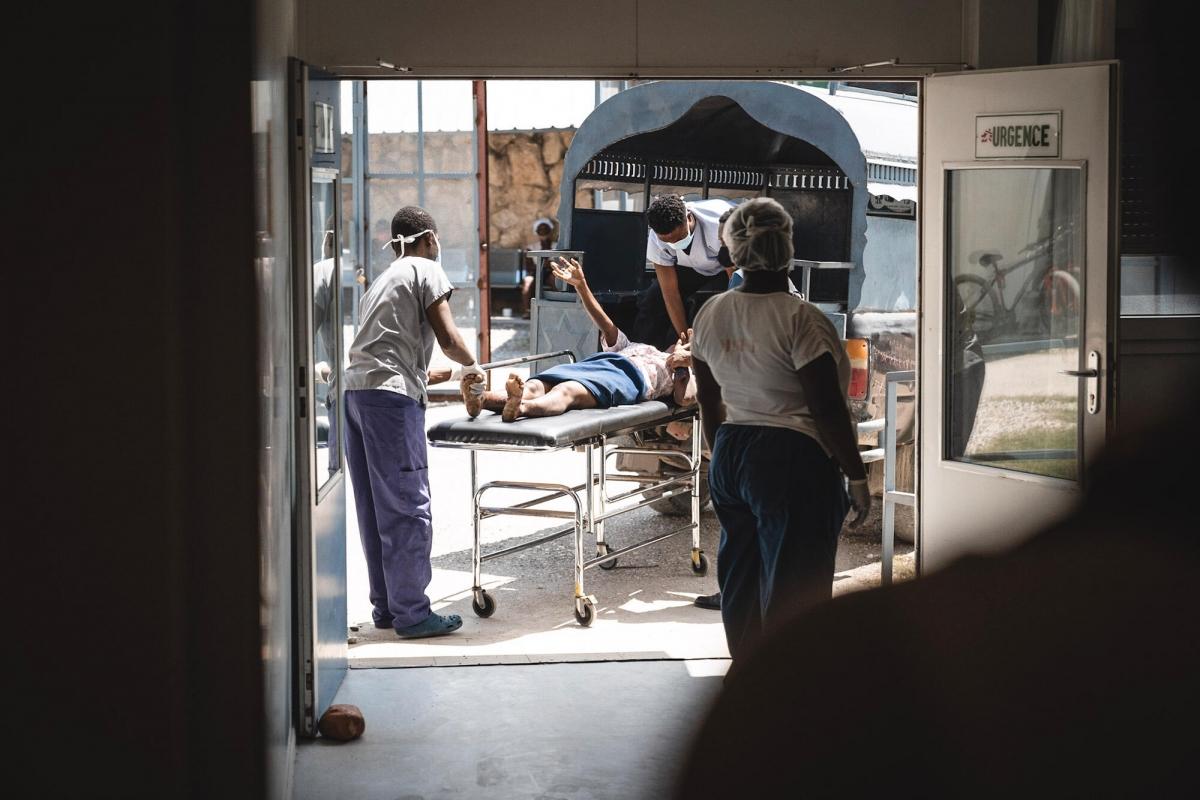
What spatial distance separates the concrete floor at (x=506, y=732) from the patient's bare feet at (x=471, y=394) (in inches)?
48.5

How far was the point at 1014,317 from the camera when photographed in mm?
5133

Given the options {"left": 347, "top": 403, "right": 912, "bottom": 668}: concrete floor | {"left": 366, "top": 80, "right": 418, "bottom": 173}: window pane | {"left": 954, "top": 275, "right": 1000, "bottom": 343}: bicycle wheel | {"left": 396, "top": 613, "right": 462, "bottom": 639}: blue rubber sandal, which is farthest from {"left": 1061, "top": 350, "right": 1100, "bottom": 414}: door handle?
{"left": 366, "top": 80, "right": 418, "bottom": 173}: window pane

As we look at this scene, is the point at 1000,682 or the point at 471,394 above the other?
the point at 1000,682

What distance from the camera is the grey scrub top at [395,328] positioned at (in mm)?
5754

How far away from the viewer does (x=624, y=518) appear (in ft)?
28.2

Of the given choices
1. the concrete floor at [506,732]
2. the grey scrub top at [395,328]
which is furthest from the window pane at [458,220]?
the concrete floor at [506,732]

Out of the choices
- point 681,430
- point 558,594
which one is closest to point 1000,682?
point 558,594

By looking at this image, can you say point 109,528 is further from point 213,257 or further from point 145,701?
point 213,257

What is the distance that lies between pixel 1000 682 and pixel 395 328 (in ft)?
17.0

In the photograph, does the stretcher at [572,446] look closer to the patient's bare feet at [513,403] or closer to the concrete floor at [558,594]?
the patient's bare feet at [513,403]

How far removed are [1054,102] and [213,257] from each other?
3156 millimetres

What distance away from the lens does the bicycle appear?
4910mm

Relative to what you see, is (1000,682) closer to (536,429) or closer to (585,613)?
(536,429)

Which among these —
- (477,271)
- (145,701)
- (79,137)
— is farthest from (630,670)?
(477,271)
